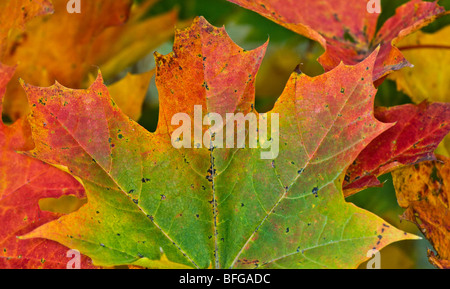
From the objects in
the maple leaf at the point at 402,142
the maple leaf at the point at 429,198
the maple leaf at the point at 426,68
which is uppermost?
the maple leaf at the point at 426,68

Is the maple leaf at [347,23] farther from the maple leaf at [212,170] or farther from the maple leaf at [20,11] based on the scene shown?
the maple leaf at [20,11]

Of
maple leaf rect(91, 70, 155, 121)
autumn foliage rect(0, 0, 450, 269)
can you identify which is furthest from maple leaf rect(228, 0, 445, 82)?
maple leaf rect(91, 70, 155, 121)

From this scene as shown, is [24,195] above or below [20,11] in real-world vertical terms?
below

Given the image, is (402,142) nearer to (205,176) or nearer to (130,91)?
(205,176)

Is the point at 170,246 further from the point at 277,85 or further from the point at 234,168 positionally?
the point at 277,85

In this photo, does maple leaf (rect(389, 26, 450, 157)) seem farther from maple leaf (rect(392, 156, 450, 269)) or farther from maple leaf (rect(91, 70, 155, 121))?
maple leaf (rect(91, 70, 155, 121))

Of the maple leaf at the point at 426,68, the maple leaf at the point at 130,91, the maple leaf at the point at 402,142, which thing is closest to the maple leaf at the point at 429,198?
the maple leaf at the point at 402,142

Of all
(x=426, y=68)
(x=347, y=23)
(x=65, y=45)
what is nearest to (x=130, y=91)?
(x=65, y=45)

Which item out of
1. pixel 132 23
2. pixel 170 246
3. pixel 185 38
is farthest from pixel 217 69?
pixel 132 23
